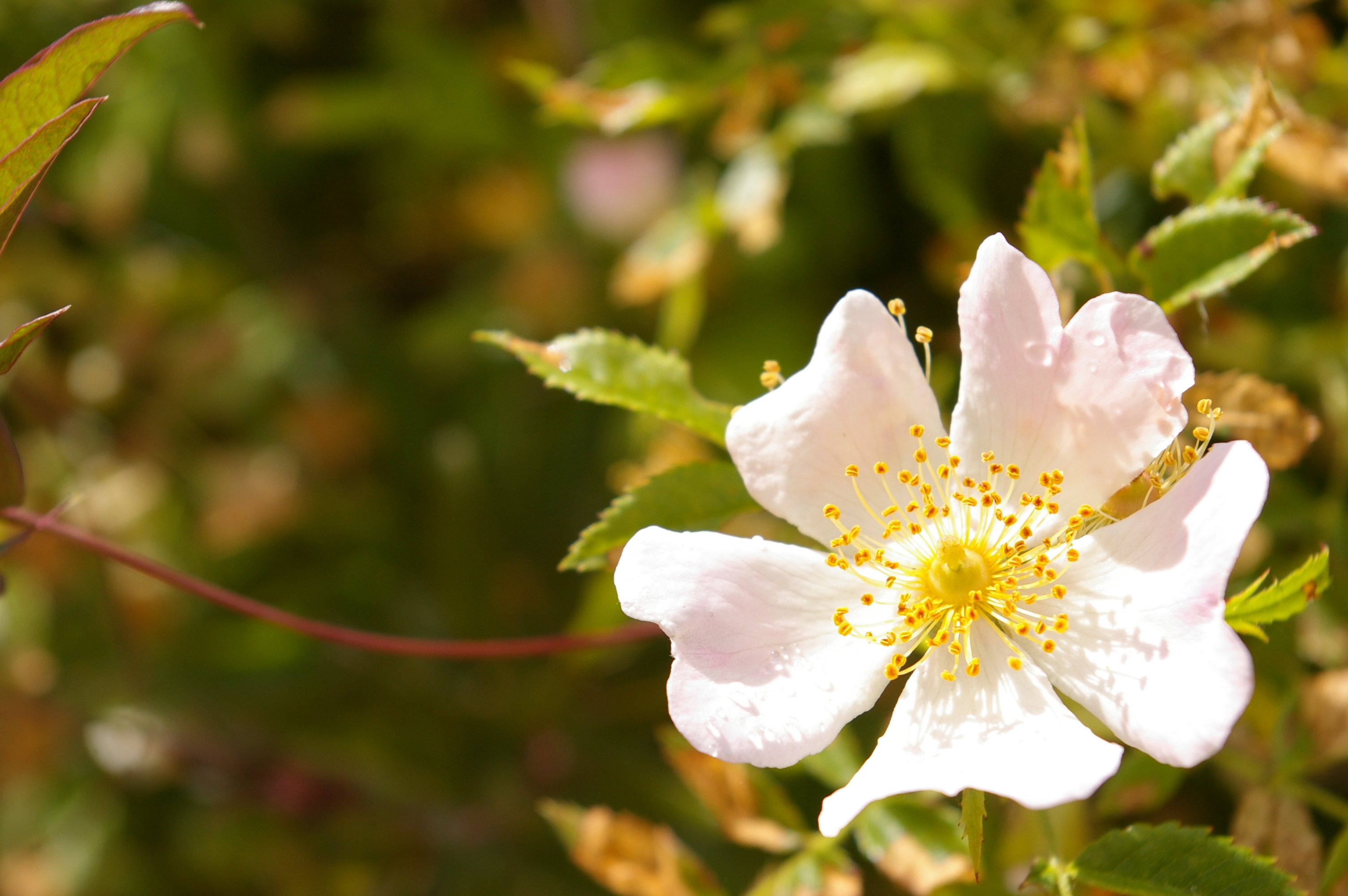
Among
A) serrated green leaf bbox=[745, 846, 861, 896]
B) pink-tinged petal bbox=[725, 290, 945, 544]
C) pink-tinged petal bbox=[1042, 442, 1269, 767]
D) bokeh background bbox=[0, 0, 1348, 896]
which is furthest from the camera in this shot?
bokeh background bbox=[0, 0, 1348, 896]

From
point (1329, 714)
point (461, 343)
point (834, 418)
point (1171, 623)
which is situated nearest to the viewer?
point (1171, 623)

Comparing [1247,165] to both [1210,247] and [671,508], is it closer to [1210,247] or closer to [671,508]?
[1210,247]

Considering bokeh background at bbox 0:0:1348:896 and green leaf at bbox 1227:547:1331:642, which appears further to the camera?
bokeh background at bbox 0:0:1348:896

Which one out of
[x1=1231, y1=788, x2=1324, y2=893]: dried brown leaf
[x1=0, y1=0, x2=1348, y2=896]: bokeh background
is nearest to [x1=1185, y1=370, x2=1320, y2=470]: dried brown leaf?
[x1=0, y1=0, x2=1348, y2=896]: bokeh background

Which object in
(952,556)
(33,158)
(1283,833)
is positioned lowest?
(1283,833)

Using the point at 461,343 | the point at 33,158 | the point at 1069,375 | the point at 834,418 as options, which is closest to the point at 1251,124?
the point at 1069,375

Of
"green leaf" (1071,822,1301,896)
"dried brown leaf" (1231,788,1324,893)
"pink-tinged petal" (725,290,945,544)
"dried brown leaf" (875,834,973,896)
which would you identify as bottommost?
"dried brown leaf" (1231,788,1324,893)

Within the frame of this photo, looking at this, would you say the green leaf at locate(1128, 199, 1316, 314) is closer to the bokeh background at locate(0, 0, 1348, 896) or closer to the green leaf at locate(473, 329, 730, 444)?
the bokeh background at locate(0, 0, 1348, 896)
